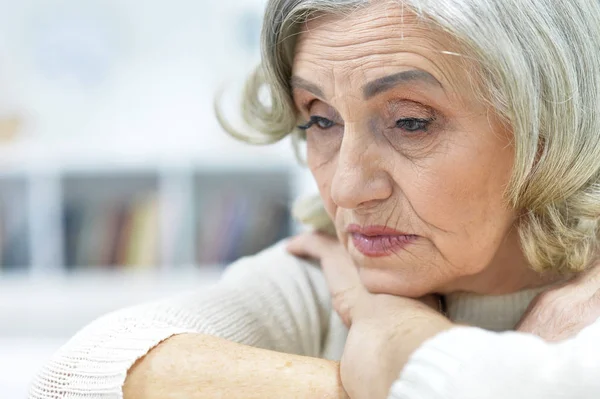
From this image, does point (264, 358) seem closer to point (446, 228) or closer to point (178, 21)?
point (446, 228)

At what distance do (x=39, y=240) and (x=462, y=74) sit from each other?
3.03 metres

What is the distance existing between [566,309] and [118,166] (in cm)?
283

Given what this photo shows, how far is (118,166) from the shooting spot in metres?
3.58

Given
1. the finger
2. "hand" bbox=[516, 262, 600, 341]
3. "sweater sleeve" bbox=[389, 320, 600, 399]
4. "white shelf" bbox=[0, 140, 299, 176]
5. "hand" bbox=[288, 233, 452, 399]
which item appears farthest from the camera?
"white shelf" bbox=[0, 140, 299, 176]

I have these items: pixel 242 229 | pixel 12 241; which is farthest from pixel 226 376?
pixel 12 241

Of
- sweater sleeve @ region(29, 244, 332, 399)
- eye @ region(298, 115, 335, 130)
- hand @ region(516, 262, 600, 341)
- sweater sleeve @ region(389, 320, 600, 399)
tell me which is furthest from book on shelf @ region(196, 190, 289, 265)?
sweater sleeve @ region(389, 320, 600, 399)

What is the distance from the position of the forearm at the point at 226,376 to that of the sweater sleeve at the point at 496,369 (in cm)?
21

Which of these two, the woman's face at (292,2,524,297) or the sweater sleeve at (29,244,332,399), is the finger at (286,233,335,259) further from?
the woman's face at (292,2,524,297)

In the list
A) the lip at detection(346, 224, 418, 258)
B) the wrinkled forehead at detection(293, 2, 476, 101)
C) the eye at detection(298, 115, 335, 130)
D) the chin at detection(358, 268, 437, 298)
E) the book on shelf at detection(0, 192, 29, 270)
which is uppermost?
the wrinkled forehead at detection(293, 2, 476, 101)

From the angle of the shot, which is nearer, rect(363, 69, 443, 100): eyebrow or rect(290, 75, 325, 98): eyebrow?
rect(363, 69, 443, 100): eyebrow

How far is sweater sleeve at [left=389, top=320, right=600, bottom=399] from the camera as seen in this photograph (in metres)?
0.83

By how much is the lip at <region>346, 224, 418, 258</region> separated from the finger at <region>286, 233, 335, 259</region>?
Answer: 10.1 inches

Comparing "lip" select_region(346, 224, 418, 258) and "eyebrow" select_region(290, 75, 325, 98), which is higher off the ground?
"eyebrow" select_region(290, 75, 325, 98)

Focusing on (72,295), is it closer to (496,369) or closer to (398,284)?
(398,284)
